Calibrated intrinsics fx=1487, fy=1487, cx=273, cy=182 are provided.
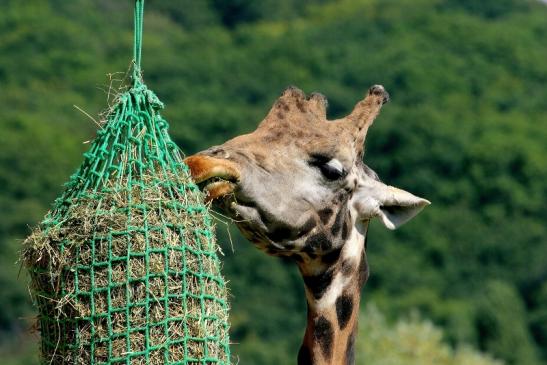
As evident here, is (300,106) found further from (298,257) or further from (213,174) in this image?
(213,174)

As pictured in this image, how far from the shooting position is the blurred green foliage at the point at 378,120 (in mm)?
77562

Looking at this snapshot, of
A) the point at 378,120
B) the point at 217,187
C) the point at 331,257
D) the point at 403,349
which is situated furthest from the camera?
the point at 378,120

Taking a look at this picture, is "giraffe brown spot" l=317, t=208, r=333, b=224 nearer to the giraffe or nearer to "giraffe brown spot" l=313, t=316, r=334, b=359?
the giraffe

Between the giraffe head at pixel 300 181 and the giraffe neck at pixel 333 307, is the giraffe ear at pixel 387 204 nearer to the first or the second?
the giraffe head at pixel 300 181

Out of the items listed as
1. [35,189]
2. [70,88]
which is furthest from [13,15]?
[35,189]

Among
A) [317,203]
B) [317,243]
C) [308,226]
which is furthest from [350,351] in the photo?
[317,203]

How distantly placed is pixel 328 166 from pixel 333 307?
85 cm

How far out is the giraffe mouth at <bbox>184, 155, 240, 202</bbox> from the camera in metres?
8.01

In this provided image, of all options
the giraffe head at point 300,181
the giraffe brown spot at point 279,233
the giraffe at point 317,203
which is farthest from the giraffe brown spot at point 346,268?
the giraffe brown spot at point 279,233

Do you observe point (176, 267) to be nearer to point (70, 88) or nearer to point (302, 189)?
point (302, 189)

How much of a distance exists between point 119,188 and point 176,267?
1.68 feet

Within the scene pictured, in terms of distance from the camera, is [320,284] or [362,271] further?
[362,271]

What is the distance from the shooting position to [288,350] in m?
71.5

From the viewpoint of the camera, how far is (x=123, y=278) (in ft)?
25.1
